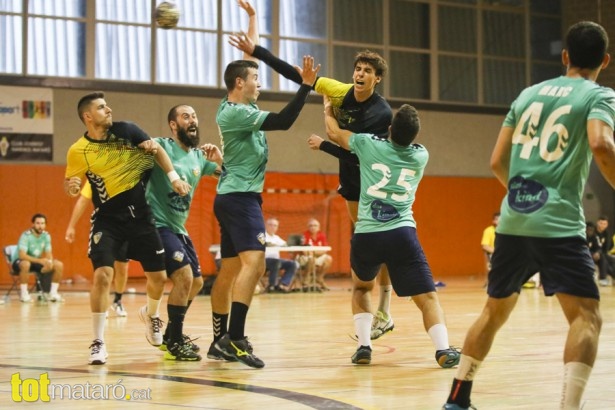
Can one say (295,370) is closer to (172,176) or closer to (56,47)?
(172,176)

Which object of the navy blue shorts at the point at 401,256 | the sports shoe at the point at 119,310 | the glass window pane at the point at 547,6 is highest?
the glass window pane at the point at 547,6

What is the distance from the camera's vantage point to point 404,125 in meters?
7.47

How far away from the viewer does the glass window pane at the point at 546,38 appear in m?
31.6

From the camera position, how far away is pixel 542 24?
104 feet

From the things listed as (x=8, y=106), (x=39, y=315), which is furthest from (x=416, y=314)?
(x=8, y=106)

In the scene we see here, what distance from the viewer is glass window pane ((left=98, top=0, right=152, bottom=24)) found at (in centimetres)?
2570

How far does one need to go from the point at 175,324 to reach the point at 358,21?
21.9 metres

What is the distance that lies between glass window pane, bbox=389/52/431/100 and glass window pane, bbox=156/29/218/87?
566 cm

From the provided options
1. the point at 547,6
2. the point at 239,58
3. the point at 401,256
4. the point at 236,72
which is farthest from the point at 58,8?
the point at 401,256

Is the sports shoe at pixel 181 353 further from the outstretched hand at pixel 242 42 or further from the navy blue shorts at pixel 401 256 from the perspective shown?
the outstretched hand at pixel 242 42

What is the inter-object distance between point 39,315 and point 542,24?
862 inches

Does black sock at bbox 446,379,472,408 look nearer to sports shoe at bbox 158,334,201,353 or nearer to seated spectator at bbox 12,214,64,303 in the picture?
sports shoe at bbox 158,334,201,353

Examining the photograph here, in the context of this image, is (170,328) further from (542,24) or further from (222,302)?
(542,24)

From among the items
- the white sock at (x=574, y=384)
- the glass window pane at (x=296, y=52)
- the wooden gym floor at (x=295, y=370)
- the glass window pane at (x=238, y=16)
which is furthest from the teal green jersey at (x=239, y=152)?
the glass window pane at (x=296, y=52)
